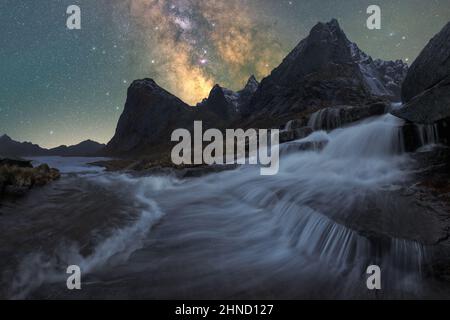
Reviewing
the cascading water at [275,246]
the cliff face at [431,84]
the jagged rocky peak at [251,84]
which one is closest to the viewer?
the cascading water at [275,246]

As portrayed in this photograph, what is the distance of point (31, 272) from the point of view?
4441 millimetres

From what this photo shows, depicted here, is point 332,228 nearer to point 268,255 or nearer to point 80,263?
point 268,255

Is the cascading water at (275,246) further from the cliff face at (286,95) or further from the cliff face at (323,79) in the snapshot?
the cliff face at (323,79)

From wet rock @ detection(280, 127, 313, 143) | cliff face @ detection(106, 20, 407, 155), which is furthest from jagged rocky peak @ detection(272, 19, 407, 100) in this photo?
wet rock @ detection(280, 127, 313, 143)

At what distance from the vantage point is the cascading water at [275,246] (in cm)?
413

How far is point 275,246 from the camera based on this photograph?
577cm

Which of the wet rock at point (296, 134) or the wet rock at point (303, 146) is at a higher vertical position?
the wet rock at point (296, 134)

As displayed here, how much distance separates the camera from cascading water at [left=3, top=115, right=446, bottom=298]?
4.13 m

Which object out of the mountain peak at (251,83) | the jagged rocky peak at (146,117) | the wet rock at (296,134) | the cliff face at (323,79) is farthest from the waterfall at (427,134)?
the mountain peak at (251,83)

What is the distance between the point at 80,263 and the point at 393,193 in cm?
648

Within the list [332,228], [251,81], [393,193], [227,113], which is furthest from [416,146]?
[251,81]

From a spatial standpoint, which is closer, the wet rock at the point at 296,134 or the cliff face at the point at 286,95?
the wet rock at the point at 296,134

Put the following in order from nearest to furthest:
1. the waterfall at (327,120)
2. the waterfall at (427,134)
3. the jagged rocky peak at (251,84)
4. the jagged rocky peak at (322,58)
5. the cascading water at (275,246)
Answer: the cascading water at (275,246) → the waterfall at (427,134) → the waterfall at (327,120) → the jagged rocky peak at (322,58) → the jagged rocky peak at (251,84)

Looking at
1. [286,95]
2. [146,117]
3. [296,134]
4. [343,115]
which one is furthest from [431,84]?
[146,117]
